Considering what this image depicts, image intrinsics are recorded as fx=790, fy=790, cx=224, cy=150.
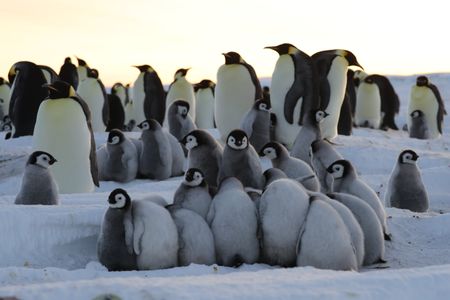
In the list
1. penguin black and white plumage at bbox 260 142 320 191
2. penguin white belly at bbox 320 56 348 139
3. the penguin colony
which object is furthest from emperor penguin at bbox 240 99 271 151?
penguin black and white plumage at bbox 260 142 320 191

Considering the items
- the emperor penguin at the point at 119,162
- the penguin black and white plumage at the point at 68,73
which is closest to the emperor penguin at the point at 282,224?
the emperor penguin at the point at 119,162

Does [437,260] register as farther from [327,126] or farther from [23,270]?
[327,126]

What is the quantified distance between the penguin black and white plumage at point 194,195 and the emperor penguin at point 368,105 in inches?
630

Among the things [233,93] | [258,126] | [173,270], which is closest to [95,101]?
[233,93]

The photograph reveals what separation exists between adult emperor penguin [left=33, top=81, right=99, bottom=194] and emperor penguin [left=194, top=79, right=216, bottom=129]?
36.1ft

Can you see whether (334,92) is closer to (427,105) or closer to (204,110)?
(427,105)

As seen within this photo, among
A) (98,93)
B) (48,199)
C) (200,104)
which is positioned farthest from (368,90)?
(48,199)

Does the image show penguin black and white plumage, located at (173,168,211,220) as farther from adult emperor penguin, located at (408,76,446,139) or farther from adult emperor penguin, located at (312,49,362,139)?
adult emperor penguin, located at (408,76,446,139)

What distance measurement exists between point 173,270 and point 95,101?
11.9m

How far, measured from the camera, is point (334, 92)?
483 inches

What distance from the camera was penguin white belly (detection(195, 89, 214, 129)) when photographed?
19.4 m

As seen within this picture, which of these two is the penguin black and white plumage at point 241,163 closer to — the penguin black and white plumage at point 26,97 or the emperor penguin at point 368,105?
the penguin black and white plumage at point 26,97

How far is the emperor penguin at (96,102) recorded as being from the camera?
16.0 meters

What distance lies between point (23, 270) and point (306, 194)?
69.6 inches
